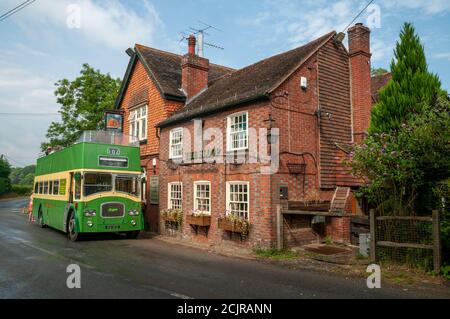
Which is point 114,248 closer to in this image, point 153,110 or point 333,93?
point 153,110

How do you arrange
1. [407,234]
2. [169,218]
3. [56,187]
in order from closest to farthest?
[407,234] < [169,218] < [56,187]

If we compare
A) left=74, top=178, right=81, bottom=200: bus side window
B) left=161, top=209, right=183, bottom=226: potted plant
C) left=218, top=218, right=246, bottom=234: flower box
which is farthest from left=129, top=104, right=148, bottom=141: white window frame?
left=218, top=218, right=246, bottom=234: flower box

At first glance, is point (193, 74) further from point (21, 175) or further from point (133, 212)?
point (21, 175)

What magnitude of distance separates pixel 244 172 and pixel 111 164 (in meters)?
5.64

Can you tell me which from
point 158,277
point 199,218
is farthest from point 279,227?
point 158,277

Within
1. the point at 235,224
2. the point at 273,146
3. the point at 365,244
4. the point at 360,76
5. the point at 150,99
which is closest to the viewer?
the point at 365,244

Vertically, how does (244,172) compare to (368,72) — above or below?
below

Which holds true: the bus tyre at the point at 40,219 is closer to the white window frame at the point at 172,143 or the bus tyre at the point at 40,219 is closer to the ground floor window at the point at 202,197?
the white window frame at the point at 172,143

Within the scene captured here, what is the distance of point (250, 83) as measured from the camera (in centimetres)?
1522

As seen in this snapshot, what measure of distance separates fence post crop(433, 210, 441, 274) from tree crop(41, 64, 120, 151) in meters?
26.4

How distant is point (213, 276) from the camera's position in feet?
28.6

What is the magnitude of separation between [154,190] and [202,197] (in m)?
4.38

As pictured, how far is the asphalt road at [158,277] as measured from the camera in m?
7.12
